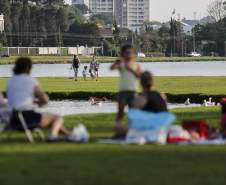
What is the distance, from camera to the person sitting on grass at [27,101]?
14.6 m

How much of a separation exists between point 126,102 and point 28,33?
181 meters

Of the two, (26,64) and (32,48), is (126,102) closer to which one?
(26,64)

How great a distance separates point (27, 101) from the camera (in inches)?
580

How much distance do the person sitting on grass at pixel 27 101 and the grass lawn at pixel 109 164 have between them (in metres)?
0.42

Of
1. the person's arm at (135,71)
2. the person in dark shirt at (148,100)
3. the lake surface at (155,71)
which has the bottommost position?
the lake surface at (155,71)

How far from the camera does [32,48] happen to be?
188 m

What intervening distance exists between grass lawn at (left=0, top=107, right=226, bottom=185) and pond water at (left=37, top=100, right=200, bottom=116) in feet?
49.2

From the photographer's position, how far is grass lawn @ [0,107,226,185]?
10.8 meters

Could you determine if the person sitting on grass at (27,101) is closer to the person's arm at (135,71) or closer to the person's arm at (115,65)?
the person's arm at (115,65)

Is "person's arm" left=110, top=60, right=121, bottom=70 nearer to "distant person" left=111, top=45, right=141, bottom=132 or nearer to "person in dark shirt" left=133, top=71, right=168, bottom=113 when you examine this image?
"distant person" left=111, top=45, right=141, bottom=132

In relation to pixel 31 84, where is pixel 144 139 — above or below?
below

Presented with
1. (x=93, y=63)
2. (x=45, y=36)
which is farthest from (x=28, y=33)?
(x=93, y=63)

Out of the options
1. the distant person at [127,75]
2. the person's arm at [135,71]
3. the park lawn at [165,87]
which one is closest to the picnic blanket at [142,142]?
the distant person at [127,75]

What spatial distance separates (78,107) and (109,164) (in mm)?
20223
